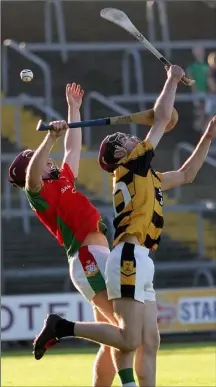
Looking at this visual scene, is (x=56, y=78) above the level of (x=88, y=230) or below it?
above

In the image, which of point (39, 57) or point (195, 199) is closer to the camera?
point (195, 199)

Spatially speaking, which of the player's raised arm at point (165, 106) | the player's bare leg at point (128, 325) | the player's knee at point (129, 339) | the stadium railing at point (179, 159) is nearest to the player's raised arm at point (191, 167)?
the player's raised arm at point (165, 106)

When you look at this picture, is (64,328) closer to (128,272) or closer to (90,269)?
(90,269)

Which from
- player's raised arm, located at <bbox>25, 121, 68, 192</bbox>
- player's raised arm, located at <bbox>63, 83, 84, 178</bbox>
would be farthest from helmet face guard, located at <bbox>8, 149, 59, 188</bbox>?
player's raised arm, located at <bbox>63, 83, 84, 178</bbox>

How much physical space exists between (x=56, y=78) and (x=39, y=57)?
471mm

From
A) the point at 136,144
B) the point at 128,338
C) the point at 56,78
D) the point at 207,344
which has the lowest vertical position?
the point at 207,344

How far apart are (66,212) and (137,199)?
62 centimetres

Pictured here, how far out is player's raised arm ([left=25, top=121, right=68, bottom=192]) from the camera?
701 cm

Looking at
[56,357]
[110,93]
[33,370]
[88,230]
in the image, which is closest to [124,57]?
[110,93]

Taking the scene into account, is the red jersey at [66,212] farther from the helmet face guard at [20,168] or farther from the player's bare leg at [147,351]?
the player's bare leg at [147,351]

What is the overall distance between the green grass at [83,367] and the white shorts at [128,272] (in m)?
2.68

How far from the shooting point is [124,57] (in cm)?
1948

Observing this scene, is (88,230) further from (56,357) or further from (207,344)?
(207,344)

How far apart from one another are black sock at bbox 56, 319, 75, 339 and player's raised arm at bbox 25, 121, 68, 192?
86 cm
